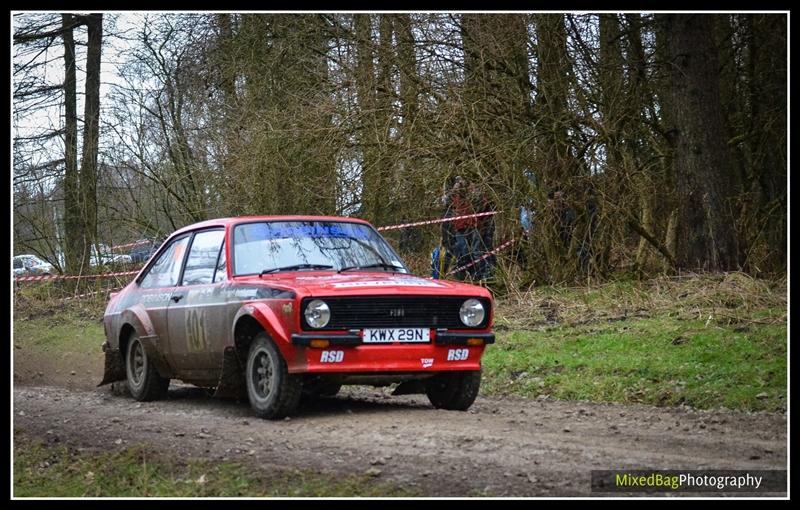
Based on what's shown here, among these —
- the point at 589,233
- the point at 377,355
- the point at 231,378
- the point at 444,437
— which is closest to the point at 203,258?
the point at 231,378

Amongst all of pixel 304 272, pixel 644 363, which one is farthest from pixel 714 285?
pixel 304 272

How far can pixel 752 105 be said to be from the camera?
18172 mm

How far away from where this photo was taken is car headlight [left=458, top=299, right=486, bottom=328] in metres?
9.47

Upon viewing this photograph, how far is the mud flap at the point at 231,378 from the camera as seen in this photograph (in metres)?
9.70

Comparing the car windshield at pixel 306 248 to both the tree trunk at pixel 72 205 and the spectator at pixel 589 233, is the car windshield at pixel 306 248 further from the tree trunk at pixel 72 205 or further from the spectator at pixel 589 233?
the tree trunk at pixel 72 205

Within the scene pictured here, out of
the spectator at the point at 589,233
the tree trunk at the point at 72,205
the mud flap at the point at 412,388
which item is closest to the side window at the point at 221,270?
the mud flap at the point at 412,388

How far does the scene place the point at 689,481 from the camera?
21.7ft

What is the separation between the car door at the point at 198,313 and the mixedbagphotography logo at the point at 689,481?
417 centimetres

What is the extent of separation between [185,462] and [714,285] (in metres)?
9.02

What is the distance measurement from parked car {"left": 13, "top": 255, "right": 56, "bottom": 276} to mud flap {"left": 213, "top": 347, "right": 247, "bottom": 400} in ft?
49.0

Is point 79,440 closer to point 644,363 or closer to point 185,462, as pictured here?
point 185,462

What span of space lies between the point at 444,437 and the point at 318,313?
59.5 inches

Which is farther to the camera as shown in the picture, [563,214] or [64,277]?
[64,277]

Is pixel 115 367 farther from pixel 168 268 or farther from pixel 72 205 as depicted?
pixel 72 205
